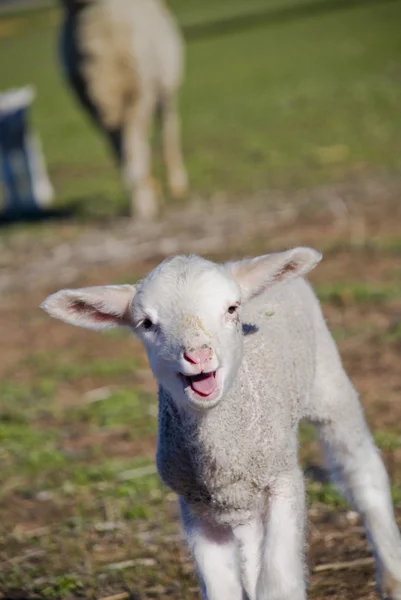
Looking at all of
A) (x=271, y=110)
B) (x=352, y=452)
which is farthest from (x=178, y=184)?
(x=352, y=452)

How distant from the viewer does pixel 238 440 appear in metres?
4.06

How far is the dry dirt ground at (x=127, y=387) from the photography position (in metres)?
5.38

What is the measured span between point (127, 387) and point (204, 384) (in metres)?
4.49

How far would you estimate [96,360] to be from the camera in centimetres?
889

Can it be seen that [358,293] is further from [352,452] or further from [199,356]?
[199,356]

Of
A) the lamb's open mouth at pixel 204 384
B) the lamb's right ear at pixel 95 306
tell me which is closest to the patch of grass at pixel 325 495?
the lamb's right ear at pixel 95 306

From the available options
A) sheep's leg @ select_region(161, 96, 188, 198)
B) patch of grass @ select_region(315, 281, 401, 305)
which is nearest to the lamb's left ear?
patch of grass @ select_region(315, 281, 401, 305)

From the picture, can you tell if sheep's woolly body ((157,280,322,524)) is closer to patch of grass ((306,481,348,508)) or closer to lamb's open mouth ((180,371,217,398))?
lamb's open mouth ((180,371,217,398))

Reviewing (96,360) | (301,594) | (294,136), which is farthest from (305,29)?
(301,594)

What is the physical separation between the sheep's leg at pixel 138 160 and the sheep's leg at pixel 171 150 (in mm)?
1593

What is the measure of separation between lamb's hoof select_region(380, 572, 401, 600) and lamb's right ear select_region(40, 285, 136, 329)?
4.34ft

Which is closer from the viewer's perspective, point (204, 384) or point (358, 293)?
point (204, 384)

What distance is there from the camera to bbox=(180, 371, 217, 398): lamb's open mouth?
368 cm

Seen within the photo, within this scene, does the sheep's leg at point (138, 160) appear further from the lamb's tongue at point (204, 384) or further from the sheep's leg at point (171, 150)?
the lamb's tongue at point (204, 384)
